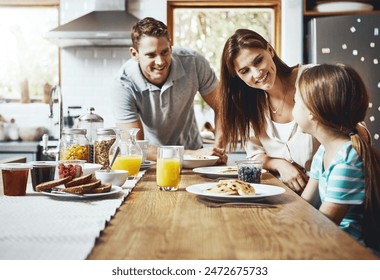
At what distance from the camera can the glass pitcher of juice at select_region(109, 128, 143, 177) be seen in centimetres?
169

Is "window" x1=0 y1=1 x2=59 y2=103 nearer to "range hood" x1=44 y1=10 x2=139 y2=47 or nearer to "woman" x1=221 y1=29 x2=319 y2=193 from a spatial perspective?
"range hood" x1=44 y1=10 x2=139 y2=47

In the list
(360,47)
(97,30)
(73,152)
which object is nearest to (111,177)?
(73,152)

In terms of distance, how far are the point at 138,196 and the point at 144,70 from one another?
1.23 metres

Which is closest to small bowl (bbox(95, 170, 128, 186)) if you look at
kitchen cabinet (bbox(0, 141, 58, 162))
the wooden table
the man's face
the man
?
the wooden table

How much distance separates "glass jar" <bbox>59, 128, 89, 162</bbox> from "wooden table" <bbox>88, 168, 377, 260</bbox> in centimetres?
53

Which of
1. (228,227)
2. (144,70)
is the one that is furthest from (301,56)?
(228,227)

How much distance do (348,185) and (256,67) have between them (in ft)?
2.55

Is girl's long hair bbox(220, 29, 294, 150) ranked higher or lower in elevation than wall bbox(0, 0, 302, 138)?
lower

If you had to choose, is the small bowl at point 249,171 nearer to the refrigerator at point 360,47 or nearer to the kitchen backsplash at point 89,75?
the refrigerator at point 360,47

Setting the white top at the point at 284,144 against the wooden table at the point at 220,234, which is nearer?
the wooden table at the point at 220,234

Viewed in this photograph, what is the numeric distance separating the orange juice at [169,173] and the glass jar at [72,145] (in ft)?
1.33

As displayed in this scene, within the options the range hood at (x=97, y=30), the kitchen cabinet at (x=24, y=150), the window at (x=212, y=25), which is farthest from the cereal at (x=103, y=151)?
the window at (x=212, y=25)

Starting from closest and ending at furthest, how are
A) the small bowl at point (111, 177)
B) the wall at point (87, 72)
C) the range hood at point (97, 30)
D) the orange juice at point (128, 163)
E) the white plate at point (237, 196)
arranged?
the white plate at point (237, 196)
the small bowl at point (111, 177)
the orange juice at point (128, 163)
the range hood at point (97, 30)
the wall at point (87, 72)

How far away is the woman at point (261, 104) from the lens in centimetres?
197
